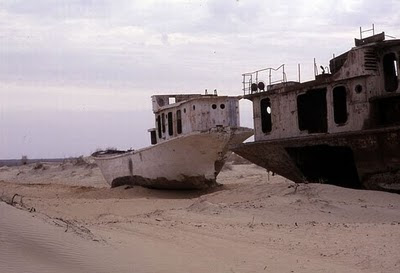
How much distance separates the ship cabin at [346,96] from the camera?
1402cm

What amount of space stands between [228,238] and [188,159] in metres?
11.6

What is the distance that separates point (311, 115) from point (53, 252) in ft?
39.0

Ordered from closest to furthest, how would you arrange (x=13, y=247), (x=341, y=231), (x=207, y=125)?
1. (x=13, y=247)
2. (x=341, y=231)
3. (x=207, y=125)

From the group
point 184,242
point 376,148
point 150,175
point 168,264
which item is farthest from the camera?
point 150,175

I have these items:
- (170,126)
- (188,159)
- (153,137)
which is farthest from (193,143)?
(153,137)

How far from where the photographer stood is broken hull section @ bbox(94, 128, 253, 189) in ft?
64.3

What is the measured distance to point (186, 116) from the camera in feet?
66.5

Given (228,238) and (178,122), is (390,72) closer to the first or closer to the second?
(228,238)

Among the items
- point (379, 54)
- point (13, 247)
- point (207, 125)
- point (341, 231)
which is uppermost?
point (379, 54)

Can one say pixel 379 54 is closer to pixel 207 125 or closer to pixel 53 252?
pixel 207 125

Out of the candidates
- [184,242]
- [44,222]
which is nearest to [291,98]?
[184,242]

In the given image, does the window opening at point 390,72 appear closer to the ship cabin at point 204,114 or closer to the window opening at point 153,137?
the ship cabin at point 204,114

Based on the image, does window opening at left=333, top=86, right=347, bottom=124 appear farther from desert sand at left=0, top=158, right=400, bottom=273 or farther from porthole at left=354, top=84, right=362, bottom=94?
desert sand at left=0, top=158, right=400, bottom=273

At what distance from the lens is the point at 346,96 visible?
14.6 meters
